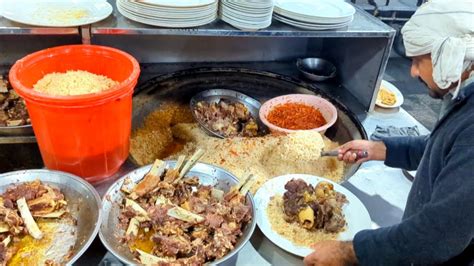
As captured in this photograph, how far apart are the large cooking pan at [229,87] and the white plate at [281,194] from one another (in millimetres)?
561

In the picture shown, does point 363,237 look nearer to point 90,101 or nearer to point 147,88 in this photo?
point 90,101

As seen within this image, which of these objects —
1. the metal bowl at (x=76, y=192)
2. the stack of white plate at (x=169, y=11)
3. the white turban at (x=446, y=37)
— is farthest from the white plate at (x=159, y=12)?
the white turban at (x=446, y=37)

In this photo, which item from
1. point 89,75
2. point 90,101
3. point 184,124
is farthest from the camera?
point 184,124

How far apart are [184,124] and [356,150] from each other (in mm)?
978

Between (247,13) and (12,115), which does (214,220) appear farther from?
(12,115)

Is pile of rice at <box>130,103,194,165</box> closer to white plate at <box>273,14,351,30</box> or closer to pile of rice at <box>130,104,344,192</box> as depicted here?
pile of rice at <box>130,104,344,192</box>

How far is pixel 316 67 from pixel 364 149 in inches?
41.8

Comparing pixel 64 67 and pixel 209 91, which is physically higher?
pixel 64 67

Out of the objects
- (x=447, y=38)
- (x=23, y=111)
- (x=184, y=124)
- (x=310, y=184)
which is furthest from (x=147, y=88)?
(x=447, y=38)

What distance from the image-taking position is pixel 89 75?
1581 millimetres

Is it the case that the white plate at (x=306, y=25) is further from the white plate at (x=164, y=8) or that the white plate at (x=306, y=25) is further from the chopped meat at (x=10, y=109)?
the chopped meat at (x=10, y=109)

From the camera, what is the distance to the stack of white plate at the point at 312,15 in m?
1.97

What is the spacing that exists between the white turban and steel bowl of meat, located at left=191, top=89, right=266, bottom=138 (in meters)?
1.24

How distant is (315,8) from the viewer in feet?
6.86
